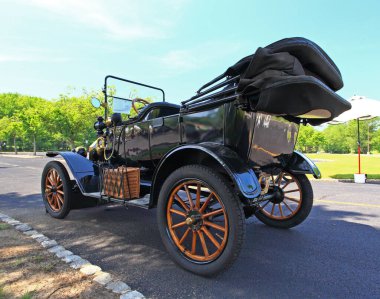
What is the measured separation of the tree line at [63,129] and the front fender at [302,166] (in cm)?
1756

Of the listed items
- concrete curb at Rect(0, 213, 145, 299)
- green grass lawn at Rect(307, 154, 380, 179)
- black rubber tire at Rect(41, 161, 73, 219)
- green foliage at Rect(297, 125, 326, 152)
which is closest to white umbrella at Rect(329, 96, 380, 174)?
green grass lawn at Rect(307, 154, 380, 179)

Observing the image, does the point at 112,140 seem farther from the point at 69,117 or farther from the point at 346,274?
the point at 69,117

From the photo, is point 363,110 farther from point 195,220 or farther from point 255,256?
point 195,220

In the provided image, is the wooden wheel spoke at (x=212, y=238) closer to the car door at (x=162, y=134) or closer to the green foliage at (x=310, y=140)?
the car door at (x=162, y=134)

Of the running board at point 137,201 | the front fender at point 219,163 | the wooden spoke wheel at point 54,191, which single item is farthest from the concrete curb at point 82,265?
the front fender at point 219,163

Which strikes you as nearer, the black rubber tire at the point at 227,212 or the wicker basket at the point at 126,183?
the black rubber tire at the point at 227,212

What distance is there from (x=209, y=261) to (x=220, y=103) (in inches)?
56.1

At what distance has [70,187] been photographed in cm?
397

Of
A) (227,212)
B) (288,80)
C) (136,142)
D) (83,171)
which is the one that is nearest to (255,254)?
(227,212)

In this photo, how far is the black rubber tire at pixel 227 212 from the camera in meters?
2.10

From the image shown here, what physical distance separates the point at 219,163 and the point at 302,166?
5.07ft

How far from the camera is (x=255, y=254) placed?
2.79 metres

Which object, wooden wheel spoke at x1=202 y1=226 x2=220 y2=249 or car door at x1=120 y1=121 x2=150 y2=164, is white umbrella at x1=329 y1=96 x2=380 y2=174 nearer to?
car door at x1=120 y1=121 x2=150 y2=164

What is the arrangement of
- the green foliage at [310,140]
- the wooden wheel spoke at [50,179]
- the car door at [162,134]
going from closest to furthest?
the car door at [162,134]
the wooden wheel spoke at [50,179]
the green foliage at [310,140]
